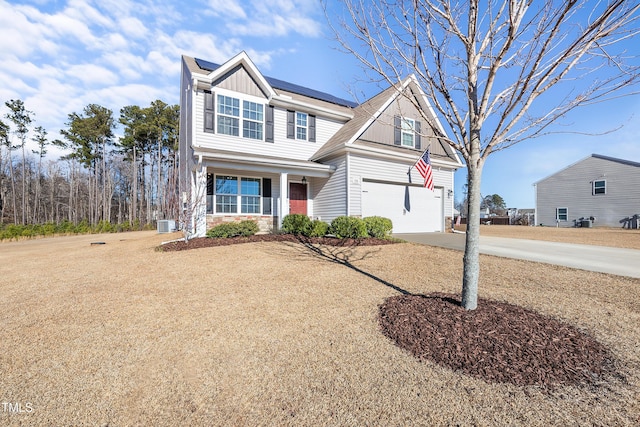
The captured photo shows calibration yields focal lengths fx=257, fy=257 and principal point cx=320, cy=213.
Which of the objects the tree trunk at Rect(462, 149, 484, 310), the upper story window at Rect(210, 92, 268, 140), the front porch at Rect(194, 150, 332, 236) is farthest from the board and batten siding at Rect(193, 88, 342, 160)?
the tree trunk at Rect(462, 149, 484, 310)

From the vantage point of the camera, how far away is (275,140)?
11.6 metres

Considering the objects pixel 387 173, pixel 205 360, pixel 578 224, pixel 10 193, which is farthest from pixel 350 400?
pixel 10 193

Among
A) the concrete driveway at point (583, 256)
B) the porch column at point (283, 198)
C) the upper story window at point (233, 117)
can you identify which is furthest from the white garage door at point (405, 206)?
the upper story window at point (233, 117)

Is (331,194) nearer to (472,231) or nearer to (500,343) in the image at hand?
(472,231)

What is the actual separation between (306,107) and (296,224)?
5.93 metres

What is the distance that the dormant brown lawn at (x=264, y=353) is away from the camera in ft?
5.73

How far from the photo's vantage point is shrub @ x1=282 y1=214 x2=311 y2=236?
9547mm

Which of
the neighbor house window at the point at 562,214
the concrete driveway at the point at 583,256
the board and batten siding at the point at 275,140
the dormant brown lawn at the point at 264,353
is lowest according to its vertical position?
the dormant brown lawn at the point at 264,353

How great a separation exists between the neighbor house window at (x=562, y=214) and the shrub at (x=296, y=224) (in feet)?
86.3

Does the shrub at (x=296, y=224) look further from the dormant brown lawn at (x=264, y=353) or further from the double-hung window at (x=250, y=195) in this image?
the dormant brown lawn at (x=264, y=353)

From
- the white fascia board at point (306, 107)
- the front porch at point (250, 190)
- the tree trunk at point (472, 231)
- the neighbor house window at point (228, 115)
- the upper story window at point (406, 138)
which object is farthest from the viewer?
the upper story window at point (406, 138)

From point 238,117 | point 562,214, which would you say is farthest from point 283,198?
point 562,214

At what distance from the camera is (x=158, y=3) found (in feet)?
21.7

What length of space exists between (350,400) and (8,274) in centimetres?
798
